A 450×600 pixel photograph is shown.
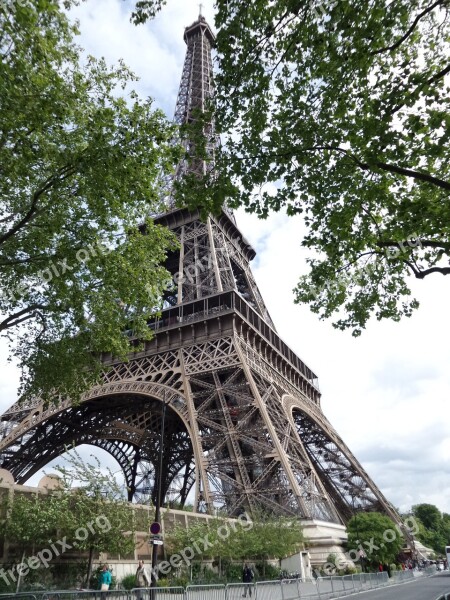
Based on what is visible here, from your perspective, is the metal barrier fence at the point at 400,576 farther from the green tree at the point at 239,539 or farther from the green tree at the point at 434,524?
the green tree at the point at 434,524

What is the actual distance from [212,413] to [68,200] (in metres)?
18.2

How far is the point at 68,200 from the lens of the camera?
13938 millimetres

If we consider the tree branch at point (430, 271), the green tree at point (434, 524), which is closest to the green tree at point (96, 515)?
the tree branch at point (430, 271)

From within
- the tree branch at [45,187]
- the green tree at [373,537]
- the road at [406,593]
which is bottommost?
the road at [406,593]

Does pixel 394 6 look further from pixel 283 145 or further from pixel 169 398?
pixel 169 398

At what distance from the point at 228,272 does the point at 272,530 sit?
23318 mm

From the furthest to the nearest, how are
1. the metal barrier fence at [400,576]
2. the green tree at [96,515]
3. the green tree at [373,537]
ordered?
the metal barrier fence at [400,576] → the green tree at [373,537] → the green tree at [96,515]

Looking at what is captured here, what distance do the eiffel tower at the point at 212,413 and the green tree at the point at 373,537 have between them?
94.5 inches

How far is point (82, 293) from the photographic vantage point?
49.1 ft

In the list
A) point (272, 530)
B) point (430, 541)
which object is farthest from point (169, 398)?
Answer: point (430, 541)

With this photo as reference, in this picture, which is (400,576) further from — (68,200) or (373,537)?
(68,200)

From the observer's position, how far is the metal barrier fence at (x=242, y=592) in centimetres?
990

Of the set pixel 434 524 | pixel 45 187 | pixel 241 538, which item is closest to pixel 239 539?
pixel 241 538

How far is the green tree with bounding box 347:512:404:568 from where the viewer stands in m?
30.8
